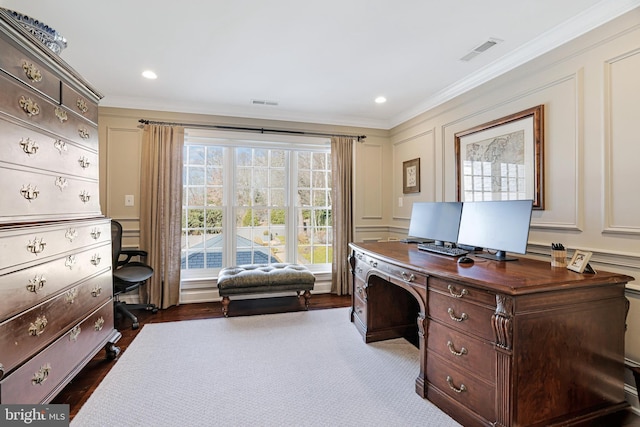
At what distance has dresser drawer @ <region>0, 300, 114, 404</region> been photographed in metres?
1.32

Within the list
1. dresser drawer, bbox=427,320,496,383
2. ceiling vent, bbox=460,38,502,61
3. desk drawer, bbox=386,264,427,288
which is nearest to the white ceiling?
ceiling vent, bbox=460,38,502,61

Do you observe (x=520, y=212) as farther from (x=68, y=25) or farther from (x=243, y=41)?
(x=68, y=25)

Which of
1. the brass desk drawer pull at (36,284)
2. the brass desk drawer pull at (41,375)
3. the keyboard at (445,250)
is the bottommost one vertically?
the brass desk drawer pull at (41,375)

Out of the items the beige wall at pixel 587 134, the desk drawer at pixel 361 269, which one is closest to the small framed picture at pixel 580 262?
the beige wall at pixel 587 134

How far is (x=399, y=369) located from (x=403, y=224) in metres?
2.11

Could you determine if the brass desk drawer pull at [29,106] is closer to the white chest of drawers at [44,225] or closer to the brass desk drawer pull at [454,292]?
the white chest of drawers at [44,225]

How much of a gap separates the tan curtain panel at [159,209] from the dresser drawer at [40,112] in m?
1.45

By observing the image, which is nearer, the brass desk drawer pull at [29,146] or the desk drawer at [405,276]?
the brass desk drawer pull at [29,146]

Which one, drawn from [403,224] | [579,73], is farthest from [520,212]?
[403,224]

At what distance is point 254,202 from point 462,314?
302cm

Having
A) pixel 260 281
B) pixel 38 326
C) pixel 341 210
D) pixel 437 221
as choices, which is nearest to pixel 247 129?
pixel 341 210

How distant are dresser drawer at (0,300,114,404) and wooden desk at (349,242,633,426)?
6.74ft

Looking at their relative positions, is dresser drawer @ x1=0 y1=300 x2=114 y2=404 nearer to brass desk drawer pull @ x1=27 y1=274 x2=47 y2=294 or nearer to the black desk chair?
brass desk drawer pull @ x1=27 y1=274 x2=47 y2=294

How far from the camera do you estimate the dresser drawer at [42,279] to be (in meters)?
1.29
